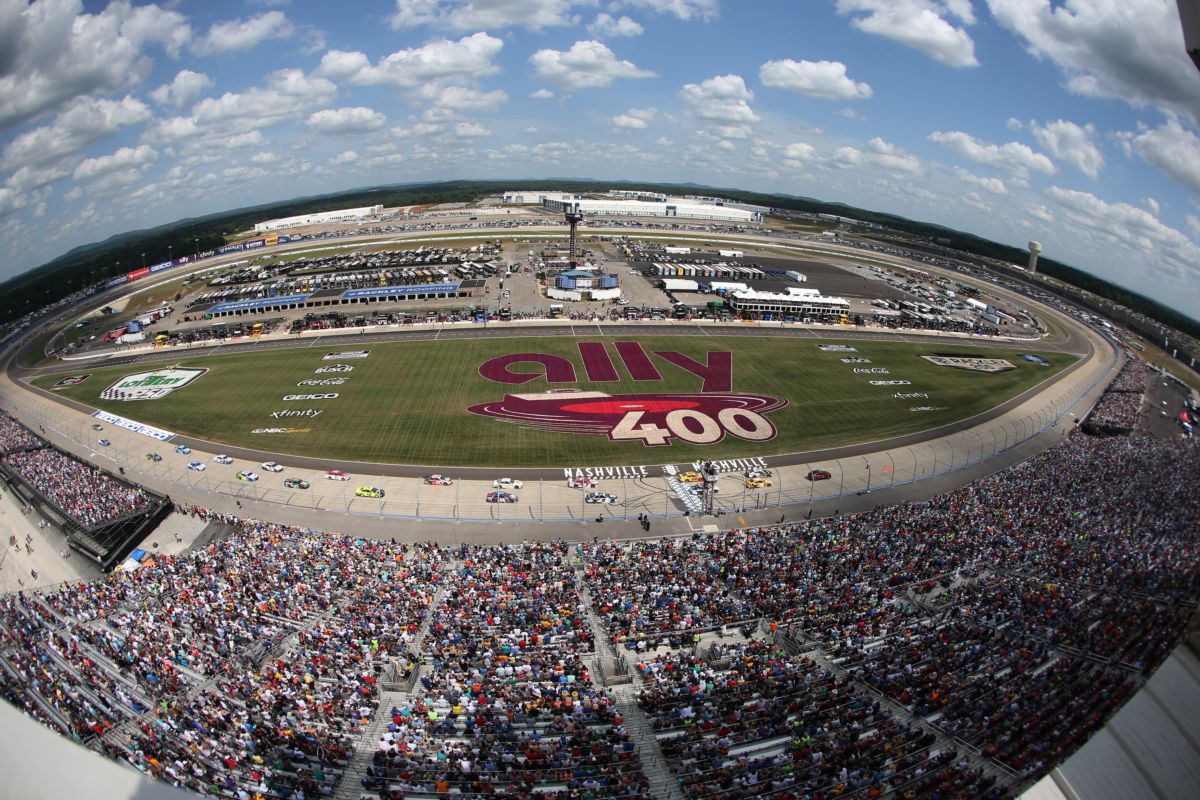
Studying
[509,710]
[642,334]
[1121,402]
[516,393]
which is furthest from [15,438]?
[1121,402]

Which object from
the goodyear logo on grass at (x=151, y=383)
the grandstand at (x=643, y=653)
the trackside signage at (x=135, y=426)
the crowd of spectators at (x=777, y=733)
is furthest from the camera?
the goodyear logo on grass at (x=151, y=383)

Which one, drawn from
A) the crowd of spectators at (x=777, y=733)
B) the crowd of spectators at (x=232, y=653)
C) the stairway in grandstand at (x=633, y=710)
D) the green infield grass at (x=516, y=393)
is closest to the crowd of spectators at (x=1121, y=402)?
the green infield grass at (x=516, y=393)

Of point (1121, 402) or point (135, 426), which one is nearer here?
point (1121, 402)

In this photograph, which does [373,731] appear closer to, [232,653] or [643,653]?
[232,653]

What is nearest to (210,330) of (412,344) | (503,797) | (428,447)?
(412,344)

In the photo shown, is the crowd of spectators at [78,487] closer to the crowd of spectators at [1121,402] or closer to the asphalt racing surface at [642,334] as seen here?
the asphalt racing surface at [642,334]

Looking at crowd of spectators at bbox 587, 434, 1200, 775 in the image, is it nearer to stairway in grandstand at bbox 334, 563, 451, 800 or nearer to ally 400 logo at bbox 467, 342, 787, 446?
stairway in grandstand at bbox 334, 563, 451, 800

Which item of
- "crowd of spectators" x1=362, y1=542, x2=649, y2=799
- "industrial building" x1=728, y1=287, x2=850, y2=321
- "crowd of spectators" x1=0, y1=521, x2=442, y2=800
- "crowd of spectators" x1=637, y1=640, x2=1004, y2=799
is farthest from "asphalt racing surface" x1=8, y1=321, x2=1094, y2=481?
"crowd of spectators" x1=637, y1=640, x2=1004, y2=799
